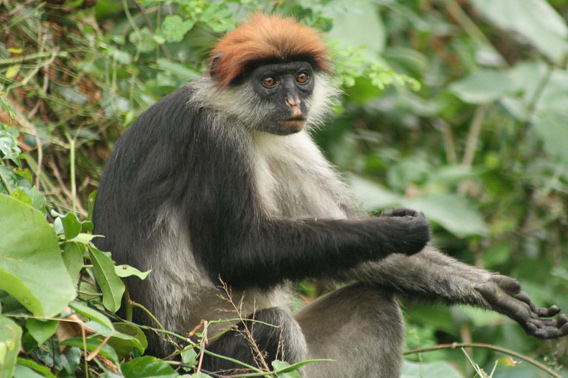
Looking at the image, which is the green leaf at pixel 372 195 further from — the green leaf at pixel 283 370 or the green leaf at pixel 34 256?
the green leaf at pixel 34 256

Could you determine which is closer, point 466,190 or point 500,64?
point 466,190

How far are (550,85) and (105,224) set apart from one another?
6.05m

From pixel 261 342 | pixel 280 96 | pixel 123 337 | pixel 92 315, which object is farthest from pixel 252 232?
pixel 92 315

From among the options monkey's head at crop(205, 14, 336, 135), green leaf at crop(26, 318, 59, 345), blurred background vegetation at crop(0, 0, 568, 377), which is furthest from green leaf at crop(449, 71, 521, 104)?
green leaf at crop(26, 318, 59, 345)

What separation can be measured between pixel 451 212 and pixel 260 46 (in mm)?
3801

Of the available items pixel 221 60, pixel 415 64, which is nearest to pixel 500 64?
pixel 415 64

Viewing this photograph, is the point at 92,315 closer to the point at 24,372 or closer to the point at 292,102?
the point at 24,372

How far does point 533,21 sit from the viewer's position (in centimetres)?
784

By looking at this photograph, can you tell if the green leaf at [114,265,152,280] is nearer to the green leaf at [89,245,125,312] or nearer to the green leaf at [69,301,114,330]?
the green leaf at [89,245,125,312]

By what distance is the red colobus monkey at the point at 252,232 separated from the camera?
15.0 feet

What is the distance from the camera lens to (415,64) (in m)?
9.48

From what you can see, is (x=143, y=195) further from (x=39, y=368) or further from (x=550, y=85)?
(x=550, y=85)

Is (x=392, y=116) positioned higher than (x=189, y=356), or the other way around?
(x=189, y=356)

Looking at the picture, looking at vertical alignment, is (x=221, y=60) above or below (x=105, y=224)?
above
